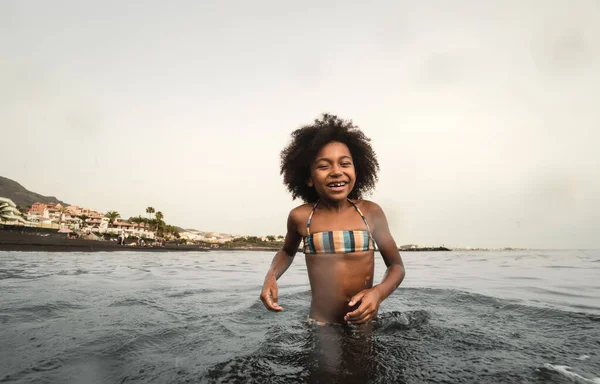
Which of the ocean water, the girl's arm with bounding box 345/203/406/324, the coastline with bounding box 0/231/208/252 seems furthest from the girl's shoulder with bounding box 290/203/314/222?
the coastline with bounding box 0/231/208/252

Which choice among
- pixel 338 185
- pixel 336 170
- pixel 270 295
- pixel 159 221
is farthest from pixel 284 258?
pixel 159 221

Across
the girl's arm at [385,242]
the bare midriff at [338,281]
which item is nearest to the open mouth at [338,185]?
the girl's arm at [385,242]

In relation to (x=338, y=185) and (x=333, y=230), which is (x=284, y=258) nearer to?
(x=333, y=230)

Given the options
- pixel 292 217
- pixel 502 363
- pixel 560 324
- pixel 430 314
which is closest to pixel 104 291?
pixel 292 217

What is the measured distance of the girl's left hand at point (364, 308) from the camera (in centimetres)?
254

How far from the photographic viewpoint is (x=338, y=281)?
330 cm

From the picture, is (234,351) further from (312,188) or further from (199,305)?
(199,305)

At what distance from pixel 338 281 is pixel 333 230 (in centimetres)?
53

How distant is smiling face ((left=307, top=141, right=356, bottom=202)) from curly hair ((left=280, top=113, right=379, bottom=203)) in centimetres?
20

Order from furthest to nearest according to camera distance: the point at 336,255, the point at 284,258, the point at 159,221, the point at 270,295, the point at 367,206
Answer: the point at 159,221
the point at 284,258
the point at 367,206
the point at 336,255
the point at 270,295

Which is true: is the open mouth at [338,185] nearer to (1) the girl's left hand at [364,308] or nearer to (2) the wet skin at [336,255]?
(2) the wet skin at [336,255]

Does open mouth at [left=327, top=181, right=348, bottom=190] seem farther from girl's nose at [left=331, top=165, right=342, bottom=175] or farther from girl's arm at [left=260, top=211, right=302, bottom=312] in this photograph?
girl's arm at [left=260, top=211, right=302, bottom=312]

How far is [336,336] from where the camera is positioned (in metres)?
2.90

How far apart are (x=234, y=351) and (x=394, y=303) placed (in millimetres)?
3422
